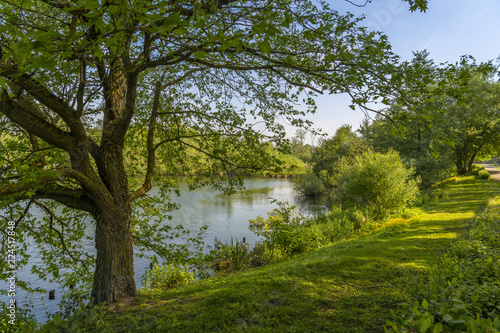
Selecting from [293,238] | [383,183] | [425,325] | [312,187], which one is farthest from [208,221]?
[312,187]

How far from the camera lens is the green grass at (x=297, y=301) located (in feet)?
13.0

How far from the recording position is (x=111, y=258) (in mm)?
4875

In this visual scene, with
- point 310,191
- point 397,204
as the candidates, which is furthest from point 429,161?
point 310,191

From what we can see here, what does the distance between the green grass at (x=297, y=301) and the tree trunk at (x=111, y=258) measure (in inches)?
15.2

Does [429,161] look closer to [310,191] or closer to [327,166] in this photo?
[310,191]

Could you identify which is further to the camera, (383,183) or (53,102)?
(383,183)

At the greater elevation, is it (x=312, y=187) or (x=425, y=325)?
(x=425, y=325)

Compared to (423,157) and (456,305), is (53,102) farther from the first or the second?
(423,157)

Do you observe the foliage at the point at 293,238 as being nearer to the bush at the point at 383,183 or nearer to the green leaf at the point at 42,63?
the bush at the point at 383,183

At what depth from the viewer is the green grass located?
3.97m

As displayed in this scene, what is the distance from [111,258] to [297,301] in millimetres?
3553

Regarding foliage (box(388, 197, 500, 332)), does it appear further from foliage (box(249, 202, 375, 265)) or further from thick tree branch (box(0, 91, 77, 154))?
foliage (box(249, 202, 375, 265))

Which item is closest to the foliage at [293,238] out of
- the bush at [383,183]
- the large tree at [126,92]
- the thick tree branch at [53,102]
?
the bush at [383,183]

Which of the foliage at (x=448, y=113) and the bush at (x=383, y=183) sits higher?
the foliage at (x=448, y=113)
